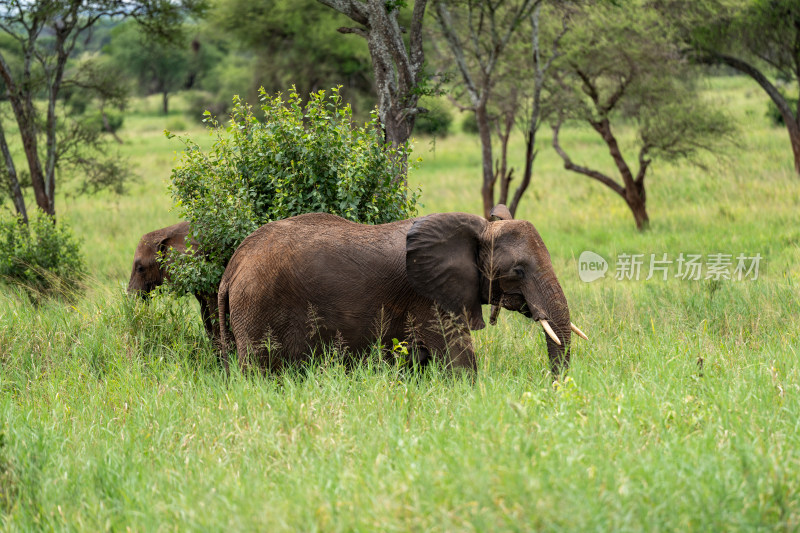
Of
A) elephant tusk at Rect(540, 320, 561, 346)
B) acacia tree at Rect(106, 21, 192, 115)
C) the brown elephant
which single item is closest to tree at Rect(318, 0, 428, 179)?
the brown elephant

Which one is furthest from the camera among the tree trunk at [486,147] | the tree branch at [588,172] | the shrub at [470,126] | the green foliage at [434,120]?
the shrub at [470,126]

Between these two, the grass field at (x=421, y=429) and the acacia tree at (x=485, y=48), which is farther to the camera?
the acacia tree at (x=485, y=48)

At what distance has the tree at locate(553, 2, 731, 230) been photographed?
52.7 feet

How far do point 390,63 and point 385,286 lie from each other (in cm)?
351

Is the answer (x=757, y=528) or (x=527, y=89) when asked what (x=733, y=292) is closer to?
(x=757, y=528)

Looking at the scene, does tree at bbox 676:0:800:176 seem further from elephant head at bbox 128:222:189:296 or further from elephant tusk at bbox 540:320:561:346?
elephant tusk at bbox 540:320:561:346

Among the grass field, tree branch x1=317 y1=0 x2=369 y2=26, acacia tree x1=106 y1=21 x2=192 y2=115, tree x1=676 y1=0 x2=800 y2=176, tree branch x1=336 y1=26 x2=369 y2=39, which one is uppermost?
acacia tree x1=106 y1=21 x2=192 y2=115

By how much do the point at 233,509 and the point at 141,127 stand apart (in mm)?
51014

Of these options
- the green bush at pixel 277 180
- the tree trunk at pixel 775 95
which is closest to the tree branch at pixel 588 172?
the tree trunk at pixel 775 95

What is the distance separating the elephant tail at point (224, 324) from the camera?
679 centimetres

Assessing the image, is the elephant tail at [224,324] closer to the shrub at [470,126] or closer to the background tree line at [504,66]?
the background tree line at [504,66]

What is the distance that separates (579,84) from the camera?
1812 centimetres

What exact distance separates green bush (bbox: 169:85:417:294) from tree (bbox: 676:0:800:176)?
42.4ft

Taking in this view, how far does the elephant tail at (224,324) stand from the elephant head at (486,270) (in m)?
1.61
